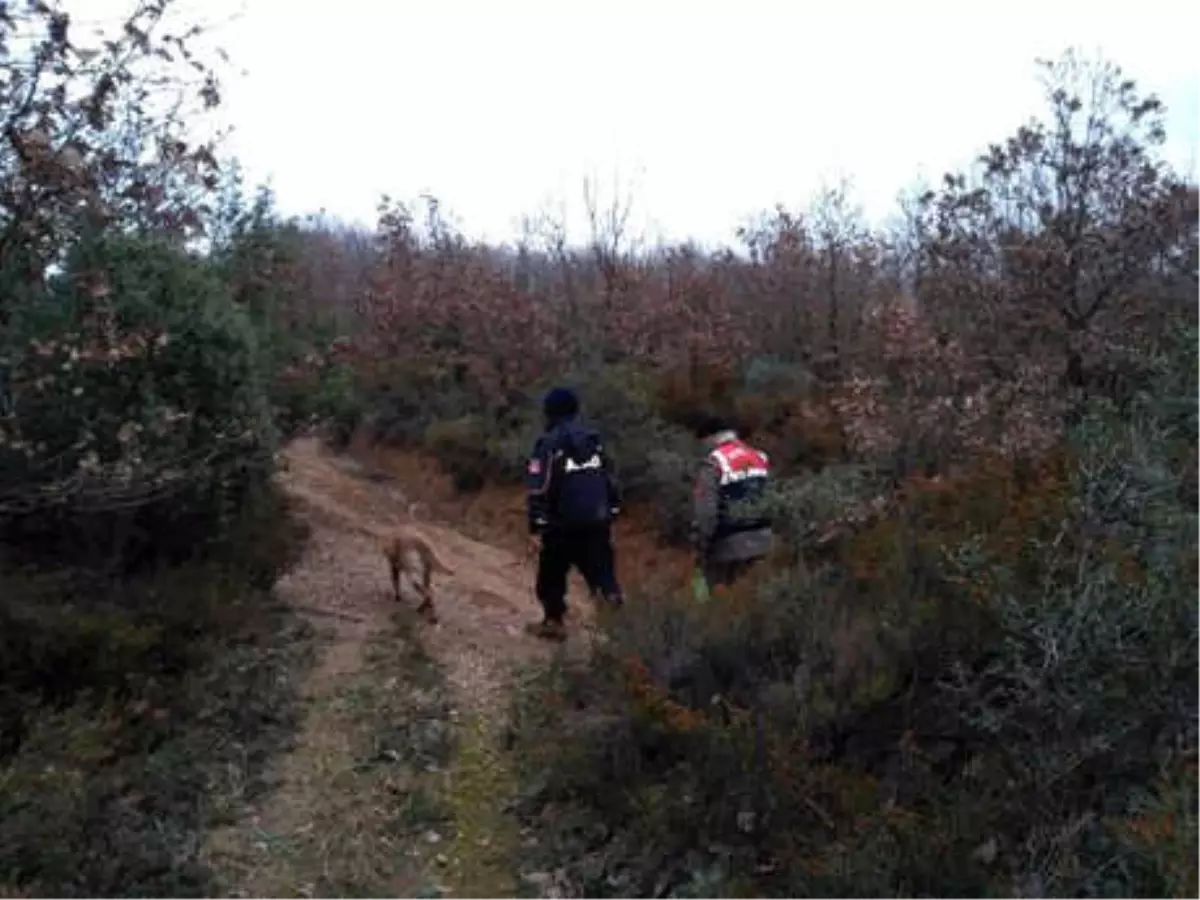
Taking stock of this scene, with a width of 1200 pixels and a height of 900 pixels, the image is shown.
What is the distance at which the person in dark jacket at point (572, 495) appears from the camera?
802 cm

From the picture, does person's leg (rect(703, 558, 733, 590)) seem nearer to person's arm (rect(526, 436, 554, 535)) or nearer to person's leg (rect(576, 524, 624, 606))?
person's leg (rect(576, 524, 624, 606))

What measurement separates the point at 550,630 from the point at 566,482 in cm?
118

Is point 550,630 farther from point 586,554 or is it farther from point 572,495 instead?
point 572,495

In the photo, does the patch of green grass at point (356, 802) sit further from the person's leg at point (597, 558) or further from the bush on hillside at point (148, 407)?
the bush on hillside at point (148, 407)

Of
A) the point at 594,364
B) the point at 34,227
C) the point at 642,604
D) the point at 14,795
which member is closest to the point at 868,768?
the point at 642,604

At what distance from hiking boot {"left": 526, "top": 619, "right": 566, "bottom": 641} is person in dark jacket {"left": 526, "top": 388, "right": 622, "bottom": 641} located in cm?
52

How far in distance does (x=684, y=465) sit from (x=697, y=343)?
10.0 feet

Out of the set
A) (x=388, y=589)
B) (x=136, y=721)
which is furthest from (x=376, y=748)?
(x=388, y=589)

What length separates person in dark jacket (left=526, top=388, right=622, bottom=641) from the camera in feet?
26.3

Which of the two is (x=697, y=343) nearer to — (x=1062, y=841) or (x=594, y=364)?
(x=594, y=364)

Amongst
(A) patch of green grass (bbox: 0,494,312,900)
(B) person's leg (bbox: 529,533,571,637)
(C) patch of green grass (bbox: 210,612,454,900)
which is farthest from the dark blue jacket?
(A) patch of green grass (bbox: 0,494,312,900)

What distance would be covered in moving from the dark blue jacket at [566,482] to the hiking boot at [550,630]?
33.6 inches

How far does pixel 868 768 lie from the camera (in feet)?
16.4

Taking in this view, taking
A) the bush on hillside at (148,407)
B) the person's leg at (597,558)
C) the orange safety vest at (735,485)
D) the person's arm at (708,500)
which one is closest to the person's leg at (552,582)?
the person's leg at (597,558)
